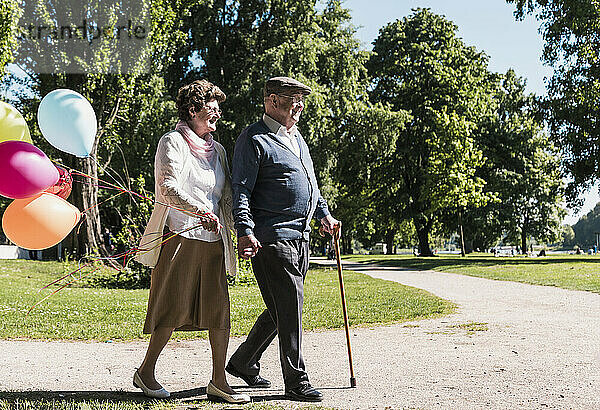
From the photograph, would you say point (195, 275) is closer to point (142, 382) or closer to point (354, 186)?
point (142, 382)

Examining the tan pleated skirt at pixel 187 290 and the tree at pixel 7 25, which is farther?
the tree at pixel 7 25

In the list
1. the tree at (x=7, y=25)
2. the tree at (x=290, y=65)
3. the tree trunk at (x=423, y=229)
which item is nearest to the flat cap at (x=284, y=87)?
the tree at (x=7, y=25)

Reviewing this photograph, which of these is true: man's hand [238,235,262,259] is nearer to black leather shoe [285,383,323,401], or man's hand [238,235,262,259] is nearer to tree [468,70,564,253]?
black leather shoe [285,383,323,401]

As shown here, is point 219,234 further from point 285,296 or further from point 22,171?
point 22,171

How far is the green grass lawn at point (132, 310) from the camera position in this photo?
7.73 metres

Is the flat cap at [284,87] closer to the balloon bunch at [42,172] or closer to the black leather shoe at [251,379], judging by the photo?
the balloon bunch at [42,172]

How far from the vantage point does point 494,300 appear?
1137 cm

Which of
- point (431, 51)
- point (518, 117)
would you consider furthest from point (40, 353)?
point (518, 117)

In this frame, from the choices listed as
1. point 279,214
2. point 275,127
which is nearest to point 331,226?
point 279,214

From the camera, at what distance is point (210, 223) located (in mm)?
4238

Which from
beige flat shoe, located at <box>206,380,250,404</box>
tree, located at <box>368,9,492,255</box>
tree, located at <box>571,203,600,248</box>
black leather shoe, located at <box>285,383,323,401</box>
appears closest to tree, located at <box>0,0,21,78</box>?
tree, located at <box>368,9,492,255</box>

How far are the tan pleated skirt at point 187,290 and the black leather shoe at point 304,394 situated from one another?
0.65m

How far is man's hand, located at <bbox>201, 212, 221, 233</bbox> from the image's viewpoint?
13.9ft

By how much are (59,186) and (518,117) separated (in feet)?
143
